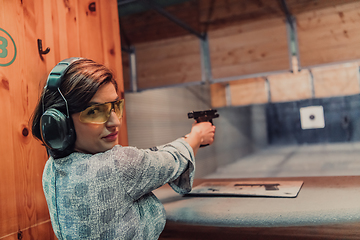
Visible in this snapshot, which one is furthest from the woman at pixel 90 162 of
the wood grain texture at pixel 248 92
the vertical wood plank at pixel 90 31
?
the wood grain texture at pixel 248 92

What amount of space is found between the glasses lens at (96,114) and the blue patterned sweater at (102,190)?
9 cm

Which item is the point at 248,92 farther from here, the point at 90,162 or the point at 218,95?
the point at 90,162

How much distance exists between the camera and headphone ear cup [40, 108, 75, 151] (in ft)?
2.43

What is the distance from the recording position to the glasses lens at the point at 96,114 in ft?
2.62

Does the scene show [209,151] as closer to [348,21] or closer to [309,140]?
[309,140]

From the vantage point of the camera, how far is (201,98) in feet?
16.3

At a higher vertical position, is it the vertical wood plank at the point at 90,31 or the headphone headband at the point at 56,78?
the vertical wood plank at the point at 90,31

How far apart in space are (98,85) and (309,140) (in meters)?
5.63

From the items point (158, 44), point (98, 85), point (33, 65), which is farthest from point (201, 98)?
point (98, 85)

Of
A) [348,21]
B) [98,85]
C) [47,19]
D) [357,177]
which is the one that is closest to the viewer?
[98,85]

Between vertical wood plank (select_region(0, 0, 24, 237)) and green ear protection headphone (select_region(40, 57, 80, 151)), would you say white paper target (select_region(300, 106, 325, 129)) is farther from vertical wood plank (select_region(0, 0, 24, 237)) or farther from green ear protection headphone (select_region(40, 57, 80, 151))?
green ear protection headphone (select_region(40, 57, 80, 151))

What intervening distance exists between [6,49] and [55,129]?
537 mm

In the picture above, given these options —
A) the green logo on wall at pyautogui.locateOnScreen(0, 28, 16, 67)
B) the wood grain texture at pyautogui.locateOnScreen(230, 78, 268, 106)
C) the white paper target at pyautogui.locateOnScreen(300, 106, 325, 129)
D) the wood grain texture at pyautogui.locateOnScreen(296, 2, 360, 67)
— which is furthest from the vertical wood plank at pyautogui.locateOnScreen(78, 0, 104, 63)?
the white paper target at pyautogui.locateOnScreen(300, 106, 325, 129)

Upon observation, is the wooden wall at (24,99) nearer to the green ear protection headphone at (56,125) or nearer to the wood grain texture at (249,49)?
the green ear protection headphone at (56,125)
